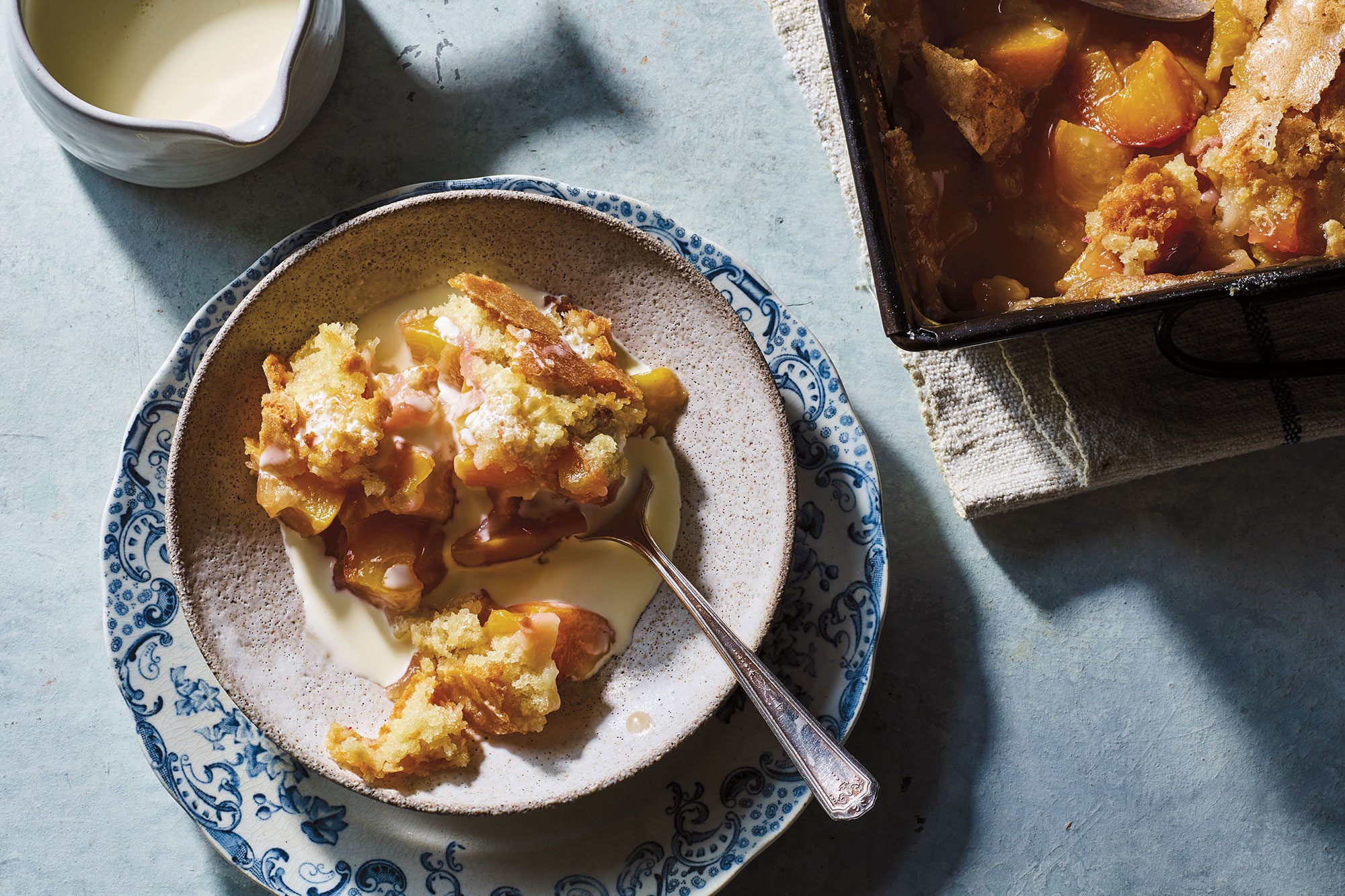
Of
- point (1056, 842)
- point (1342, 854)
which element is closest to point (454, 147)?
point (1056, 842)

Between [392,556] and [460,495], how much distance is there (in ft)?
0.44

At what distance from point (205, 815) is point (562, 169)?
1.21 m

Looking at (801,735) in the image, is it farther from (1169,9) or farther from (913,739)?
(1169,9)

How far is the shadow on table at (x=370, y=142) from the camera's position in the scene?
1.68 metres

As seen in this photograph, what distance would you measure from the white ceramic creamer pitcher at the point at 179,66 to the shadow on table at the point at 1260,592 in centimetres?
153

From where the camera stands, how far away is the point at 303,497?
1413 millimetres

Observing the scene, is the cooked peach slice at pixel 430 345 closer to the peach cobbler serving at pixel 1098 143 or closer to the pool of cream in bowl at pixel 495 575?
the pool of cream in bowl at pixel 495 575

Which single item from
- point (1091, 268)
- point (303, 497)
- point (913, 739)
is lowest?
point (913, 739)

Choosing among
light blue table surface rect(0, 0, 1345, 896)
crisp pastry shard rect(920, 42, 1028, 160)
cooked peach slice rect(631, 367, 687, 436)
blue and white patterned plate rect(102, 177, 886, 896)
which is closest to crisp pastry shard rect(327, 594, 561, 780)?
blue and white patterned plate rect(102, 177, 886, 896)

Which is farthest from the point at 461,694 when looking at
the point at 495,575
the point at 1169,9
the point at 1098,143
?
the point at 1169,9

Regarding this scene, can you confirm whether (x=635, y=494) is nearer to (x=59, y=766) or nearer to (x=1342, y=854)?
(x=59, y=766)

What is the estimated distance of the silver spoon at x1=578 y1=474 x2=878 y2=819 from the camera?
134 cm

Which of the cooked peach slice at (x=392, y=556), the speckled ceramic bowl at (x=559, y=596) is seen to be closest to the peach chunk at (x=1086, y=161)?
the speckled ceramic bowl at (x=559, y=596)

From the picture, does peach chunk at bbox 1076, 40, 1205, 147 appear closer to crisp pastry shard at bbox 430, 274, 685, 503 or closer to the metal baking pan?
the metal baking pan
